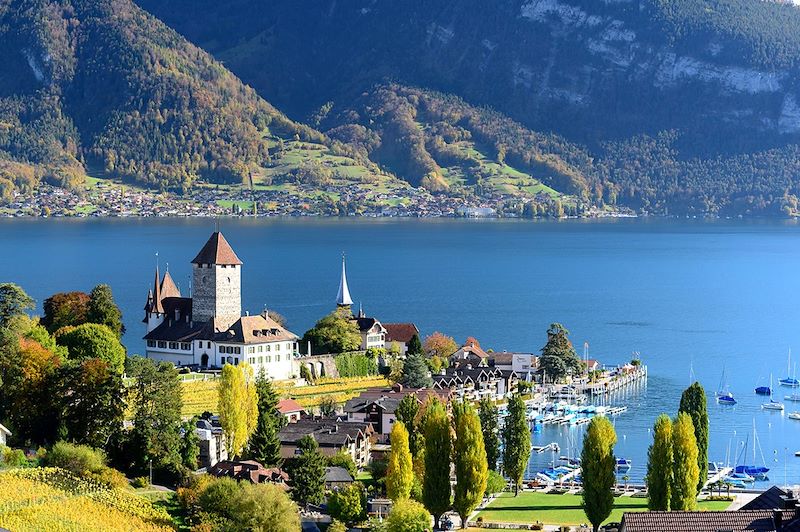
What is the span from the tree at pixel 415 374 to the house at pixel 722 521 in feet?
121

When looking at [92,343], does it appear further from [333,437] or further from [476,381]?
[476,381]

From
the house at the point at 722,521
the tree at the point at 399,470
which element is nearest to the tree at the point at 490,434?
the tree at the point at 399,470

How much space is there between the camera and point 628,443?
67688mm

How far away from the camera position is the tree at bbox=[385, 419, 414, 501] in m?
47.8

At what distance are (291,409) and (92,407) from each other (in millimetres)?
14225

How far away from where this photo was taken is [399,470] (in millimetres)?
47969

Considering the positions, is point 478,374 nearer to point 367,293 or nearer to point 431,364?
point 431,364

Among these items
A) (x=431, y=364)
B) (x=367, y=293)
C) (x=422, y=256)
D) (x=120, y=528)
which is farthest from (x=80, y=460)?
(x=422, y=256)

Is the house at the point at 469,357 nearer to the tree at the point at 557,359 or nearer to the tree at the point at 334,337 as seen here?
the tree at the point at 557,359

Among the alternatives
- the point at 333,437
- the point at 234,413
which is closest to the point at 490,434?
the point at 333,437

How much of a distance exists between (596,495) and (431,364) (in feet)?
109

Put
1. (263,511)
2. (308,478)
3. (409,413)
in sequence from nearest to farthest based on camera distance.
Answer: (263,511) → (308,478) → (409,413)

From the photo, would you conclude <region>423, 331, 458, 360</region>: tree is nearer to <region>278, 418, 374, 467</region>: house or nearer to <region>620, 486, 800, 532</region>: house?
<region>278, 418, 374, 467</region>: house

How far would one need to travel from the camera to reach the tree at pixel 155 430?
157 feet
